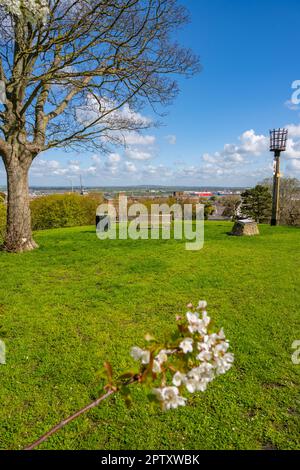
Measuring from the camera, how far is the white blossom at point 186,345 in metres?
1.16

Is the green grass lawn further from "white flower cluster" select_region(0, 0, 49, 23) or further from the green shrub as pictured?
the green shrub

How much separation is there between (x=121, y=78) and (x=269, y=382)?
7.18m

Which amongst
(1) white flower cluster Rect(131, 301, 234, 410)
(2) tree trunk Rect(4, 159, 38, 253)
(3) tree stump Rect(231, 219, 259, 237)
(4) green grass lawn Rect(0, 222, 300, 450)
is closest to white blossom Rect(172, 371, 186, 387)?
(1) white flower cluster Rect(131, 301, 234, 410)

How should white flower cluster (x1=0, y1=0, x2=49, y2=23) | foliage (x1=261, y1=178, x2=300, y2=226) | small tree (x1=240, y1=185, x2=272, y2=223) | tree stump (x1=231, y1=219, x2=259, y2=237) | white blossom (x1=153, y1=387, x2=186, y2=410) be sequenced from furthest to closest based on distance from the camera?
small tree (x1=240, y1=185, x2=272, y2=223)
foliage (x1=261, y1=178, x2=300, y2=226)
tree stump (x1=231, y1=219, x2=259, y2=237)
white flower cluster (x1=0, y1=0, x2=49, y2=23)
white blossom (x1=153, y1=387, x2=186, y2=410)

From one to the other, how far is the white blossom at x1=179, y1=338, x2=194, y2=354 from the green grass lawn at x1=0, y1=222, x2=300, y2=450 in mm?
1175

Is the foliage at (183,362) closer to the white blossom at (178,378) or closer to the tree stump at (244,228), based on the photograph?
the white blossom at (178,378)

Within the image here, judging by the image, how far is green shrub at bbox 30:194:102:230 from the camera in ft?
54.9

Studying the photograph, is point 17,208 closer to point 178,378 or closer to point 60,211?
point 178,378

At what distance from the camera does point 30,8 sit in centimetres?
500

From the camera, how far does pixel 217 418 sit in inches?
83.3

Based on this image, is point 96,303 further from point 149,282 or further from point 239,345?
point 239,345

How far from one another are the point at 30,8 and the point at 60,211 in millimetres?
12656

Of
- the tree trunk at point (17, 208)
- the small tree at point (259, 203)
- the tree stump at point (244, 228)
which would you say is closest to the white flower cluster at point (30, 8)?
the tree trunk at point (17, 208)

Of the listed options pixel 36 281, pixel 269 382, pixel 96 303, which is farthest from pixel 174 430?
pixel 36 281
